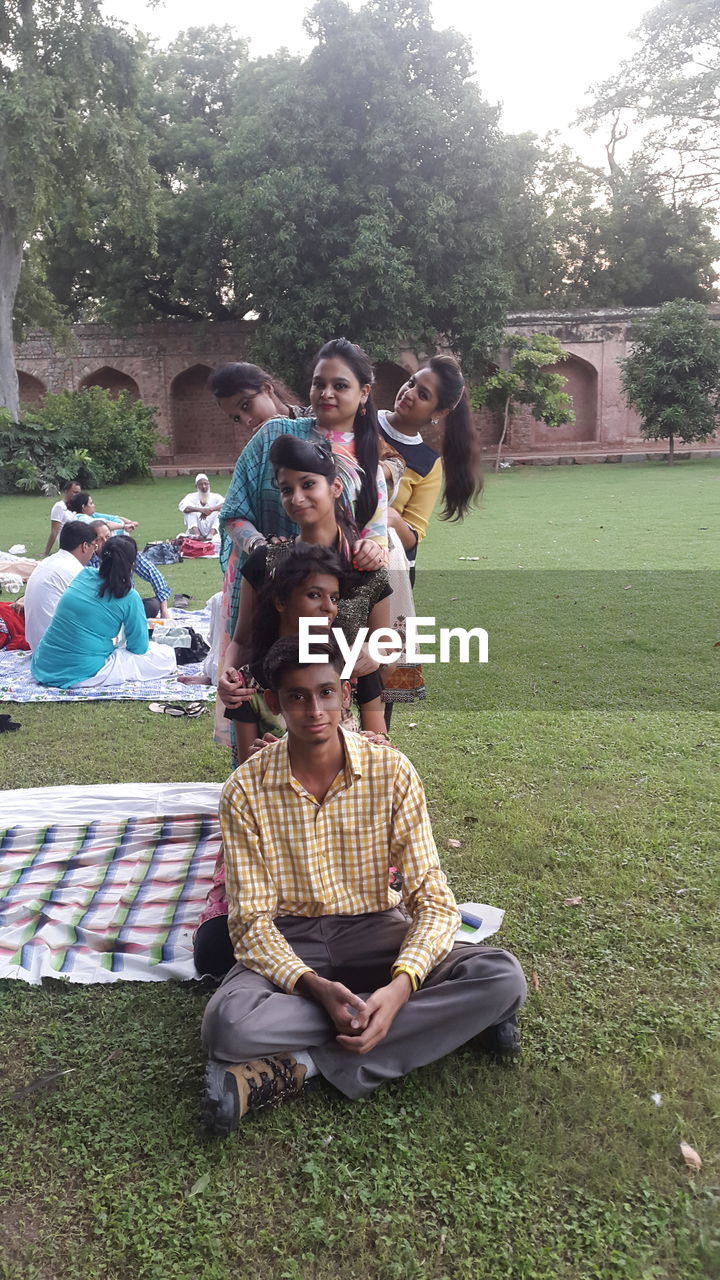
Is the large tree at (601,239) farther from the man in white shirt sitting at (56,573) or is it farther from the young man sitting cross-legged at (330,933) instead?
the young man sitting cross-legged at (330,933)

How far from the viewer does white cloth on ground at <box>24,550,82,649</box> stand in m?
5.65

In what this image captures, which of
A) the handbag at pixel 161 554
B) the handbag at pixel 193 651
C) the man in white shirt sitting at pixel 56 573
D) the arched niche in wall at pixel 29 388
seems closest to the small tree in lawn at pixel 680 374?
the handbag at pixel 161 554

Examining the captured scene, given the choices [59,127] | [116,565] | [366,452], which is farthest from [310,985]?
[59,127]

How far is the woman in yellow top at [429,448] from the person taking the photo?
10.8ft

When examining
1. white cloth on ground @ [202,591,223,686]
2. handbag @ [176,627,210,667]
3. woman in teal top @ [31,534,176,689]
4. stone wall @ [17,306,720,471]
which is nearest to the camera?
white cloth on ground @ [202,591,223,686]

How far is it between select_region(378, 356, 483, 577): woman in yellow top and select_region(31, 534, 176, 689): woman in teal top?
2198mm

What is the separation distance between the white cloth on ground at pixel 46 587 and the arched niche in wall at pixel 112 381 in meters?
20.0

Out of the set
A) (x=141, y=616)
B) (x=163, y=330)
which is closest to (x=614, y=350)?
(x=163, y=330)

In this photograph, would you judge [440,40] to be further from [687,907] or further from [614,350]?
[687,907]

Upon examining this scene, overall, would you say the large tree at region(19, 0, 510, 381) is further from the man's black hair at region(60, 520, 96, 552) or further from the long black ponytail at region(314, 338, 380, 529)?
the long black ponytail at region(314, 338, 380, 529)

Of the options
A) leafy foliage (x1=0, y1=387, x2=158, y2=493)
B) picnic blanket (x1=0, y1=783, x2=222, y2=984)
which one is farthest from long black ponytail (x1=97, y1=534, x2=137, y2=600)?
leafy foliage (x1=0, y1=387, x2=158, y2=493)

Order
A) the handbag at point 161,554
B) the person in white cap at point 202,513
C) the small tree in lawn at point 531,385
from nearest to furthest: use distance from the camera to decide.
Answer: the handbag at point 161,554, the person in white cap at point 202,513, the small tree in lawn at point 531,385

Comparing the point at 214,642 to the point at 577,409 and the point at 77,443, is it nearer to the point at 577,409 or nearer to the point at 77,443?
the point at 77,443

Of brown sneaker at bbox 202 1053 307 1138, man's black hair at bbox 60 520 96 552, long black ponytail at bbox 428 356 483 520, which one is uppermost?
long black ponytail at bbox 428 356 483 520
